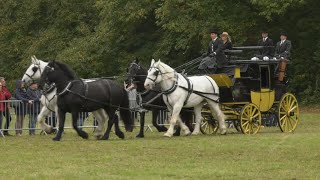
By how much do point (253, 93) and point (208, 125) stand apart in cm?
195

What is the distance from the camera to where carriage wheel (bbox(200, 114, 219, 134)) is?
23538 millimetres

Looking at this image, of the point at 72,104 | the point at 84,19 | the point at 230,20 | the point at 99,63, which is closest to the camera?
the point at 72,104

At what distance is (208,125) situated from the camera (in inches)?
940

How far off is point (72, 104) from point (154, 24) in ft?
82.2

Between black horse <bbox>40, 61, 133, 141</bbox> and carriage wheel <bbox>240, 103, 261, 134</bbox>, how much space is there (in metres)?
3.09

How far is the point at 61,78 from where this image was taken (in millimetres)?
20938

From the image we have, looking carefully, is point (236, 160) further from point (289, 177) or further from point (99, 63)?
point (99, 63)

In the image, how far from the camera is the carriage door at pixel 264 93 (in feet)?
74.0

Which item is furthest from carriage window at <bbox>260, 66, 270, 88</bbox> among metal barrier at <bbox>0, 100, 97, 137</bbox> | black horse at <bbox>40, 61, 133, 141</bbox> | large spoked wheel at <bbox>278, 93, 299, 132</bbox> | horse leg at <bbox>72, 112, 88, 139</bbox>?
metal barrier at <bbox>0, 100, 97, 137</bbox>

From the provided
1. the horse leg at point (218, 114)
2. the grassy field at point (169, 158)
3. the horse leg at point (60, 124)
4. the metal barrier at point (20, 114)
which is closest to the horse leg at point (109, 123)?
the grassy field at point (169, 158)

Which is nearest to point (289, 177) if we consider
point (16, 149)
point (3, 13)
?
point (16, 149)

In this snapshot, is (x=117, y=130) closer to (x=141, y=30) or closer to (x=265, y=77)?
(x=265, y=77)

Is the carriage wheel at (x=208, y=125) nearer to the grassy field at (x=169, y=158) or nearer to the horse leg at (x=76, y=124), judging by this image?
the grassy field at (x=169, y=158)

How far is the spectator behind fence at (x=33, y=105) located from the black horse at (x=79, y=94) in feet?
10.6
